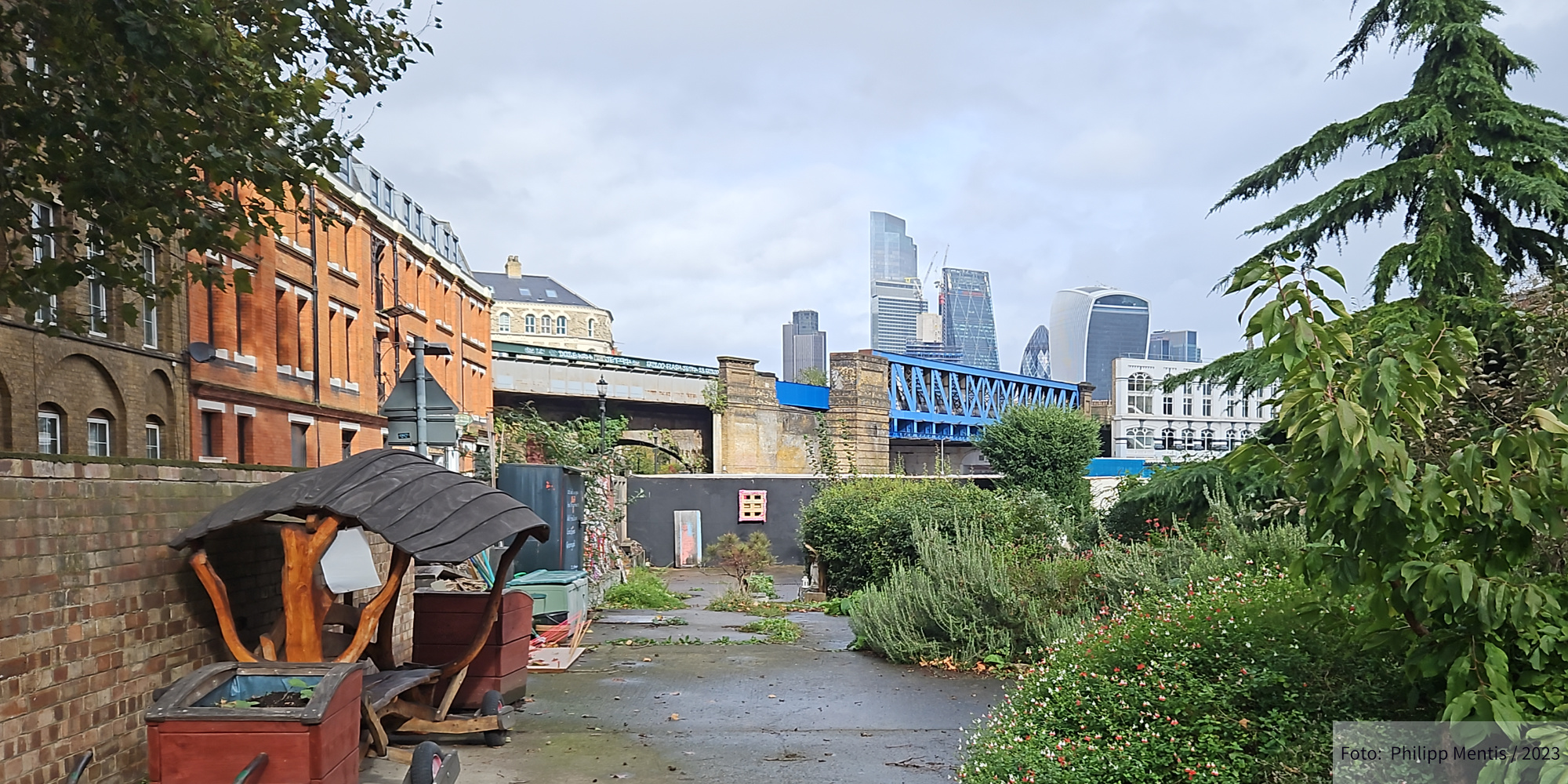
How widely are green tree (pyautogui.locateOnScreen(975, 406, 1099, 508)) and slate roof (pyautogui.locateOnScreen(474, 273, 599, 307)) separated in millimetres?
73387

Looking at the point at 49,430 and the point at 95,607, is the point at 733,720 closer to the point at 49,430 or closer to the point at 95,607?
the point at 95,607

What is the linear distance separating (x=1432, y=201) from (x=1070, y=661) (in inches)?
390

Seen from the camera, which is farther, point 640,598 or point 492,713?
point 640,598

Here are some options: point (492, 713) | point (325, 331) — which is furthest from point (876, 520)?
point (325, 331)

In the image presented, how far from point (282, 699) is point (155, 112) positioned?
161 inches

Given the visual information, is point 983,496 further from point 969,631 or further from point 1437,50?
point 1437,50

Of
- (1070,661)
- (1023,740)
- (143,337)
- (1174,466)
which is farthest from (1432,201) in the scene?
(143,337)

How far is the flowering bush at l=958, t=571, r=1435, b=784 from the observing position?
5.51 meters

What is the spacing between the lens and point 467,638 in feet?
31.9

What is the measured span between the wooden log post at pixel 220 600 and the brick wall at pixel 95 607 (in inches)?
6.3

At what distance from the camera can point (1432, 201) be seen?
13.8m

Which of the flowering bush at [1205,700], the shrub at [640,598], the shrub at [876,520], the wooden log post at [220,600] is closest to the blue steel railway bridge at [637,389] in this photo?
the shrub at [876,520]

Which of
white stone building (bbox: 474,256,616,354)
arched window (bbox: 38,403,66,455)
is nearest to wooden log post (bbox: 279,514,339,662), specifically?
arched window (bbox: 38,403,66,455)

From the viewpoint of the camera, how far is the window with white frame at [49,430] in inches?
614
